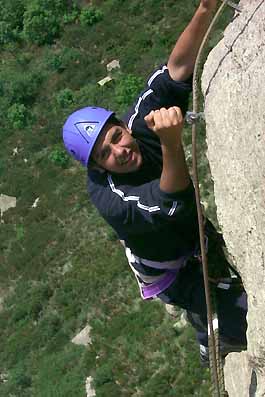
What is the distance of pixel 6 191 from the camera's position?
77.7 ft

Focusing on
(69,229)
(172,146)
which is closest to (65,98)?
(69,229)

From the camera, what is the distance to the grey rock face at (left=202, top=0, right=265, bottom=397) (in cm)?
409

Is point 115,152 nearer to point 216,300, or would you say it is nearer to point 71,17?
point 216,300

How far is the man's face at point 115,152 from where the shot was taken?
482 centimetres

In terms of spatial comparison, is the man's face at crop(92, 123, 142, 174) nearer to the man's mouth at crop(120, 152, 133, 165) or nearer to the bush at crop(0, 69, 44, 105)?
the man's mouth at crop(120, 152, 133, 165)

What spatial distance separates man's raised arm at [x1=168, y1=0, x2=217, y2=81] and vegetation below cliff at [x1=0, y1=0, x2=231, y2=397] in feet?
30.4

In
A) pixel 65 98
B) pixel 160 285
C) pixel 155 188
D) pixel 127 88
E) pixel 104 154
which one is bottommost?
pixel 65 98

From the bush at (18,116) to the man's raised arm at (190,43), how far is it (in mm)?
21124

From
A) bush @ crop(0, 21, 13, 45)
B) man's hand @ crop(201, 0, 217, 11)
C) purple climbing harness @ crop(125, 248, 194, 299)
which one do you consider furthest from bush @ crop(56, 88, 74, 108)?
man's hand @ crop(201, 0, 217, 11)

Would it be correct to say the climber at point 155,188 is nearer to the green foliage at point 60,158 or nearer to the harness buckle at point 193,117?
the harness buckle at point 193,117

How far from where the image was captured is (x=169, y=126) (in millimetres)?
4188

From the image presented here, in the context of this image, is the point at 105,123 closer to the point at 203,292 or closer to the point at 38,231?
the point at 203,292

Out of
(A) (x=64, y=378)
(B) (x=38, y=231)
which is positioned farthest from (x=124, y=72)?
(A) (x=64, y=378)

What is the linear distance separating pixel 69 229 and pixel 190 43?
1570 centimetres
